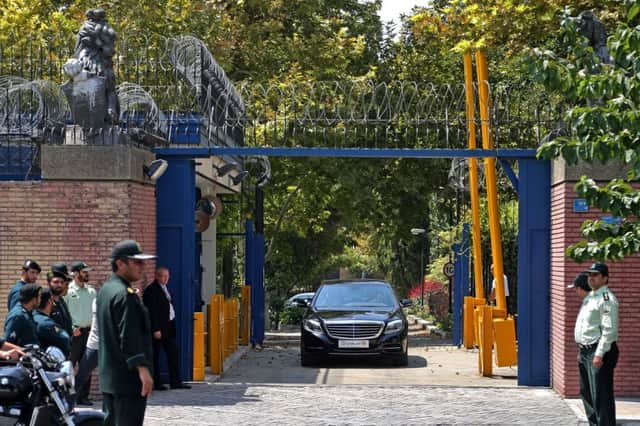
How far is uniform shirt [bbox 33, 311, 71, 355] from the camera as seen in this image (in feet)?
38.8

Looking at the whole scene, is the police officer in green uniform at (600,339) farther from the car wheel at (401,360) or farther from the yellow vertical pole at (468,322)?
the yellow vertical pole at (468,322)

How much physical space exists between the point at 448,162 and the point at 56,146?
1702 cm

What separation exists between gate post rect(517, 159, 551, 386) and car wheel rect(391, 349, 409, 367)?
4377 mm

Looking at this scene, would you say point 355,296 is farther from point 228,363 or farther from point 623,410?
point 623,410

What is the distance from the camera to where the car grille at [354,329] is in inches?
826

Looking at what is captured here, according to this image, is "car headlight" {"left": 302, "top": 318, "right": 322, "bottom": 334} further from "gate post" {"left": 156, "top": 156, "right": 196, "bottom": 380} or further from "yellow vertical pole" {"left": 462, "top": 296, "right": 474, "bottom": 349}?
"yellow vertical pole" {"left": 462, "top": 296, "right": 474, "bottom": 349}

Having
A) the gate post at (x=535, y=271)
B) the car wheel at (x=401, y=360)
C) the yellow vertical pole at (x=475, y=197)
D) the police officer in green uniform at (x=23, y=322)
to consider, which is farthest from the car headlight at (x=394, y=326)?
the police officer in green uniform at (x=23, y=322)

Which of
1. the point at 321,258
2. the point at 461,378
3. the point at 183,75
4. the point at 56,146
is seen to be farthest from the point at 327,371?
the point at 321,258

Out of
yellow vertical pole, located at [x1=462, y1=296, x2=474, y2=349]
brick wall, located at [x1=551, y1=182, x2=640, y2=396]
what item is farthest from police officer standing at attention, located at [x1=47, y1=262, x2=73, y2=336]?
yellow vertical pole, located at [x1=462, y1=296, x2=474, y2=349]

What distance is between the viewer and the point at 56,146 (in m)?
15.6

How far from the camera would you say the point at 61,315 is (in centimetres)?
1299

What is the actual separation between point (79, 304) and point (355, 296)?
883cm

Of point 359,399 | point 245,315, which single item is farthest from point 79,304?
point 245,315

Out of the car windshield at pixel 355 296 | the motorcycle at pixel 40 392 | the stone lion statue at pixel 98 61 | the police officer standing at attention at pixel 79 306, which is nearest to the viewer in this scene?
the motorcycle at pixel 40 392
